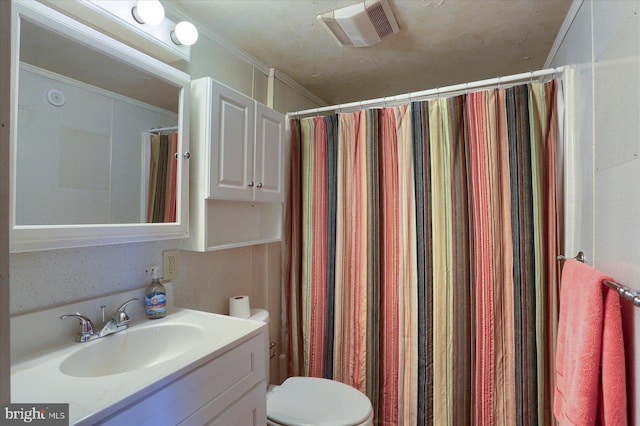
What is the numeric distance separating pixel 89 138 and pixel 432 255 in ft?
4.99

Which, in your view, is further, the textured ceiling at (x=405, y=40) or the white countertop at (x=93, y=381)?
the textured ceiling at (x=405, y=40)

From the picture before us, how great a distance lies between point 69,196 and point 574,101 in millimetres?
1924

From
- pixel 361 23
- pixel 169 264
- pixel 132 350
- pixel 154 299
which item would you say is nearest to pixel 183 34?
pixel 361 23

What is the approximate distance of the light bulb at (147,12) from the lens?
3.71 feet

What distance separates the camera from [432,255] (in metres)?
1.61

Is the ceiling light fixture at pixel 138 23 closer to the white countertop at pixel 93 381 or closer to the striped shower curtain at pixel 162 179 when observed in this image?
the striped shower curtain at pixel 162 179

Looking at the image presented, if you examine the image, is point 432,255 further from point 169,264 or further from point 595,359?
point 169,264

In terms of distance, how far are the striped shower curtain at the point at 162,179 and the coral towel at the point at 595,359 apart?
4.62 ft

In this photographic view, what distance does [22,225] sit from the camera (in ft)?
2.74

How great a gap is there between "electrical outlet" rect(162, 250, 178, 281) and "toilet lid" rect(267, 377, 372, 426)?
73 cm

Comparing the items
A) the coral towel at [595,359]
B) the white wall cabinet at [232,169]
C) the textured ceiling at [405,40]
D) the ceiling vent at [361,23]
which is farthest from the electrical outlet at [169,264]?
the coral towel at [595,359]

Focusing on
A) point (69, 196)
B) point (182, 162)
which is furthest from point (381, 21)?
point (69, 196)
